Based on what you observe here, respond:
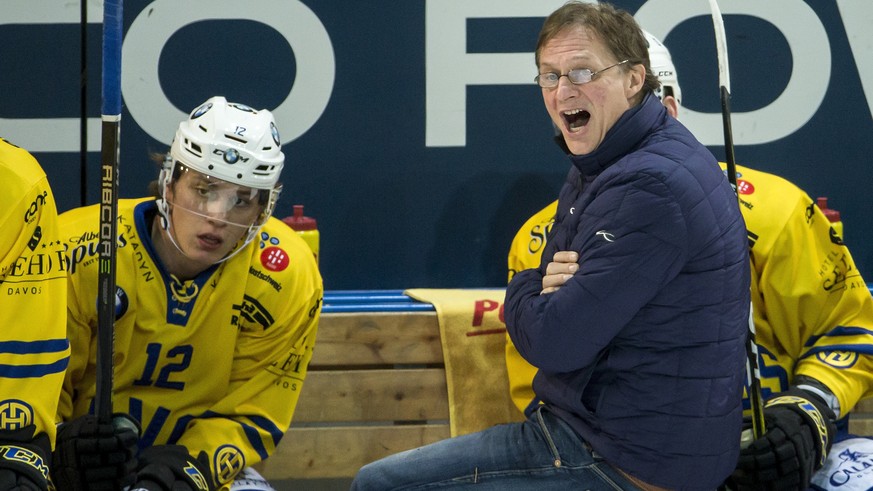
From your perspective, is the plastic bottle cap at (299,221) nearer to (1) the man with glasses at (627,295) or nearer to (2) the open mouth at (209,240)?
(2) the open mouth at (209,240)

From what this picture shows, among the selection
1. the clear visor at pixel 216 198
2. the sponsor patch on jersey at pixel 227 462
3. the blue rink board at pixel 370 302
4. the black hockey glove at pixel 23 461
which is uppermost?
the clear visor at pixel 216 198

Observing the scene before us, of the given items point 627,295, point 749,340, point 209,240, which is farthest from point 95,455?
point 749,340

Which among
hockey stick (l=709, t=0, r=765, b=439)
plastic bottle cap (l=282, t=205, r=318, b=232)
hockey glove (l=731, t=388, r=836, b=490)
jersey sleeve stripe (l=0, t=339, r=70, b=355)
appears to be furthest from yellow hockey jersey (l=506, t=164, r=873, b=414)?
jersey sleeve stripe (l=0, t=339, r=70, b=355)

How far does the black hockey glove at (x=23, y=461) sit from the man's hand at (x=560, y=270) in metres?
0.99

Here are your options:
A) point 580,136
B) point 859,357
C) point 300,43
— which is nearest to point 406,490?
point 580,136

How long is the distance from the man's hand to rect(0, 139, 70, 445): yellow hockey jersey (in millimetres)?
946

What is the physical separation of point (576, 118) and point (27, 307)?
1105 mm

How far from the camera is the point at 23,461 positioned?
2.12 meters

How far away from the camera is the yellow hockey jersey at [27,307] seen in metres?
2.13

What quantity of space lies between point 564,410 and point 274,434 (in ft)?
2.87

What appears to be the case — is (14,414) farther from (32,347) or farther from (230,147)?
(230,147)

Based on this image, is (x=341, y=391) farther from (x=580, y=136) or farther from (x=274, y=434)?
(x=580, y=136)

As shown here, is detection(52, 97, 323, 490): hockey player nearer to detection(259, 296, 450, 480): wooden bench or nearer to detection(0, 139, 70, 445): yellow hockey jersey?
detection(259, 296, 450, 480): wooden bench

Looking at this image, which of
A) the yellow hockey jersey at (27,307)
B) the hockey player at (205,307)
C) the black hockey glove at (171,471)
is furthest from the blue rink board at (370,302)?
the yellow hockey jersey at (27,307)
